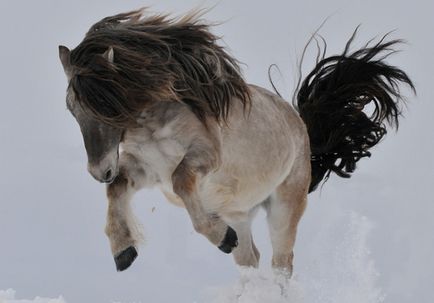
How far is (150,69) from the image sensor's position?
20.1ft

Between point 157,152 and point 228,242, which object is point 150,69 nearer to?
point 157,152

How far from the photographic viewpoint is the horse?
19.5 feet

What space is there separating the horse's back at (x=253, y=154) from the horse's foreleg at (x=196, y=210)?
0.39m

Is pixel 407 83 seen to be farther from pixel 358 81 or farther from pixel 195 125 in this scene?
pixel 195 125

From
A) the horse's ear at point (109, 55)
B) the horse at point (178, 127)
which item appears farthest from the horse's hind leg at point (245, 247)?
the horse's ear at point (109, 55)

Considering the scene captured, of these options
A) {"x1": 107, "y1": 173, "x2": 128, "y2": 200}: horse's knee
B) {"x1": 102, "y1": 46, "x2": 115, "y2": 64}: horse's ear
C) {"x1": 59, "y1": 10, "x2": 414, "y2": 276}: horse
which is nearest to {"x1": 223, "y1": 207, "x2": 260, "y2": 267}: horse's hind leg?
{"x1": 59, "y1": 10, "x2": 414, "y2": 276}: horse

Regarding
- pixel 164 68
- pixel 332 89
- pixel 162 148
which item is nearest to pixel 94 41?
pixel 164 68

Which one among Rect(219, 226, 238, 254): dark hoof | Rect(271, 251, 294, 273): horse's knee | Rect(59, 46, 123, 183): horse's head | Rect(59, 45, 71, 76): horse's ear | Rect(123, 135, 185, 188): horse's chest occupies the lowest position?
Rect(271, 251, 294, 273): horse's knee

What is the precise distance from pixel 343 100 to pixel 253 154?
7.63ft

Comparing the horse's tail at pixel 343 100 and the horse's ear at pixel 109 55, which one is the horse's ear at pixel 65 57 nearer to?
the horse's ear at pixel 109 55

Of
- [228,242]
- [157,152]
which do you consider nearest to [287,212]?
[228,242]

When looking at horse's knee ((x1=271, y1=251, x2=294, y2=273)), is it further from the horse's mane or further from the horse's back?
the horse's mane

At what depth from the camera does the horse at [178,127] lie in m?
5.94

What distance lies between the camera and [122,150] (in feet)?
20.9
